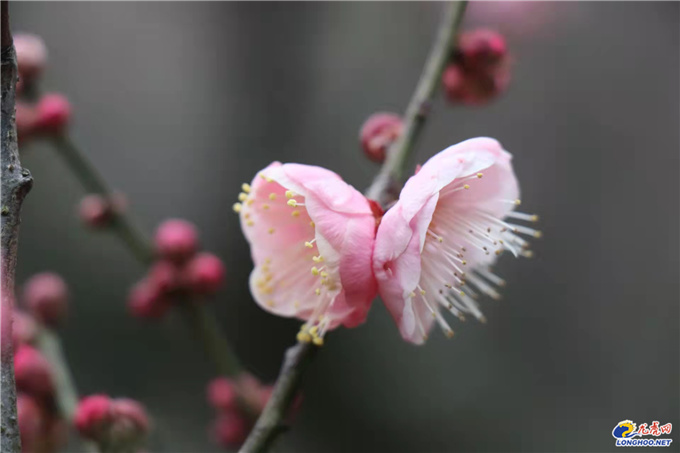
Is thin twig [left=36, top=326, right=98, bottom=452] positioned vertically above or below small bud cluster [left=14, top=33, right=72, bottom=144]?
below

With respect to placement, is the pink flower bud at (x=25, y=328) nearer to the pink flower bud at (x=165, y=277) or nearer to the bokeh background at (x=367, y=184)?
the pink flower bud at (x=165, y=277)

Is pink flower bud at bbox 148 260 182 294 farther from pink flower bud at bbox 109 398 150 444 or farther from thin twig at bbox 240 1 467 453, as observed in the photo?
thin twig at bbox 240 1 467 453

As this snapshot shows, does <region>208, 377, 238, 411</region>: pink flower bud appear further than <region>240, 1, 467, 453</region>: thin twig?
Yes

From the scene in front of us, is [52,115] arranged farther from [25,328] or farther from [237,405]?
[237,405]

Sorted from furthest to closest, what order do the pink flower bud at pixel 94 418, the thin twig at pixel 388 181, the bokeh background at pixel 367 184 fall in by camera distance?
1. the bokeh background at pixel 367 184
2. the pink flower bud at pixel 94 418
3. the thin twig at pixel 388 181

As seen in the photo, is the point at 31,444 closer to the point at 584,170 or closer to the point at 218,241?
the point at 218,241

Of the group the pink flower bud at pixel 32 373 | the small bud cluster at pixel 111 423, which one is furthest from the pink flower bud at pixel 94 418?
the pink flower bud at pixel 32 373

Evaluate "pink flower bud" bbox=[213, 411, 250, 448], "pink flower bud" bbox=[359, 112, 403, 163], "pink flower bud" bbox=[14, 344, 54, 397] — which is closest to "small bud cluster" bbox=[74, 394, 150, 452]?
"pink flower bud" bbox=[14, 344, 54, 397]
